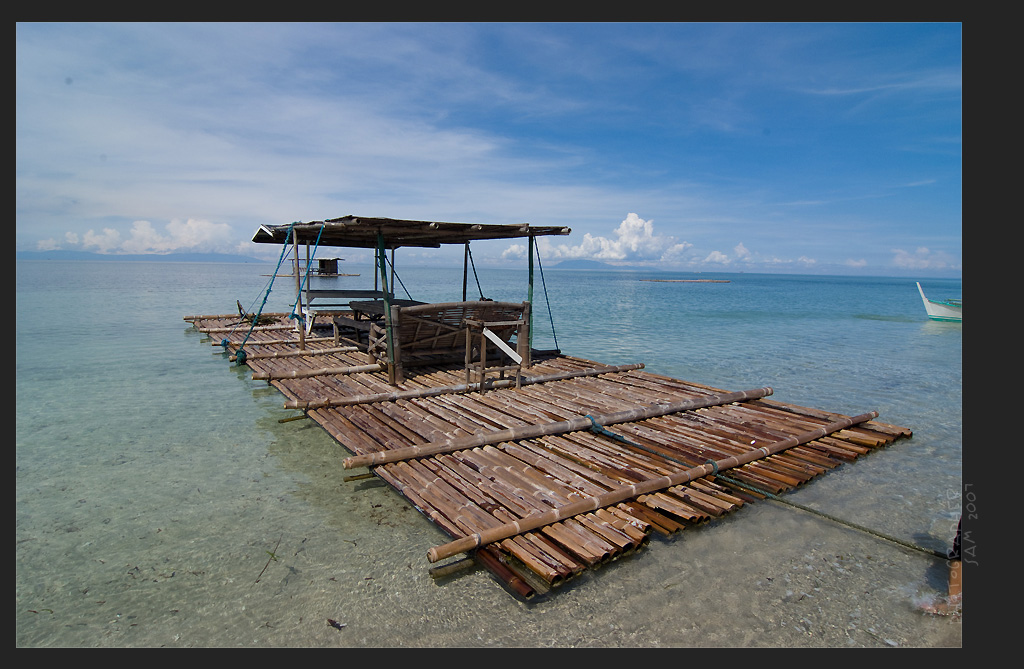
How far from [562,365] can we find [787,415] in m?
5.52

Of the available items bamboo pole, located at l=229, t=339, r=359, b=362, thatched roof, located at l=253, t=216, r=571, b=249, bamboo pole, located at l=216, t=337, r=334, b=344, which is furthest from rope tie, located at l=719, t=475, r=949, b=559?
bamboo pole, located at l=216, t=337, r=334, b=344

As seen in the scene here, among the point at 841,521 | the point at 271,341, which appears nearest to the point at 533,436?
the point at 841,521

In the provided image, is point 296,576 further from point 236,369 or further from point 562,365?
point 236,369

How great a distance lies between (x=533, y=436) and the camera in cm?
785

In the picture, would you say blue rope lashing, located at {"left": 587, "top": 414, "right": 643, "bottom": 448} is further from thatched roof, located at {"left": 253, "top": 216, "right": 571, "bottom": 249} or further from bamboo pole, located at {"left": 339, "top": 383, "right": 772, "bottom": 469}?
thatched roof, located at {"left": 253, "top": 216, "right": 571, "bottom": 249}

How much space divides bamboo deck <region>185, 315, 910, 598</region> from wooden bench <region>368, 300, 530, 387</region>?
483mm

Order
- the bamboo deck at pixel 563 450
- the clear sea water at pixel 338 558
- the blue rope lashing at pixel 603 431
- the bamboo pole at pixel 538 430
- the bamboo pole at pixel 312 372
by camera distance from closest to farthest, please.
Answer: the clear sea water at pixel 338 558, the bamboo deck at pixel 563 450, the bamboo pole at pixel 538 430, the blue rope lashing at pixel 603 431, the bamboo pole at pixel 312 372

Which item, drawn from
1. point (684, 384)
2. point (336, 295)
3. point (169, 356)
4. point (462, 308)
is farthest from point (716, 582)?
point (169, 356)

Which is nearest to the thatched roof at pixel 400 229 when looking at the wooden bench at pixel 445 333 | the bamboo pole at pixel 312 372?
the wooden bench at pixel 445 333

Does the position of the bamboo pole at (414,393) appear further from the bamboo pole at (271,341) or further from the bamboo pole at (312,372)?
the bamboo pole at (271,341)

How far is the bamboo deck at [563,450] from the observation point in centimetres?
525

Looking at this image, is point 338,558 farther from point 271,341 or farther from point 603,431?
point 271,341

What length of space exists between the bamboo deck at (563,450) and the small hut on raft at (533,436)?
27mm

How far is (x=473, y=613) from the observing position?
4383 millimetres
